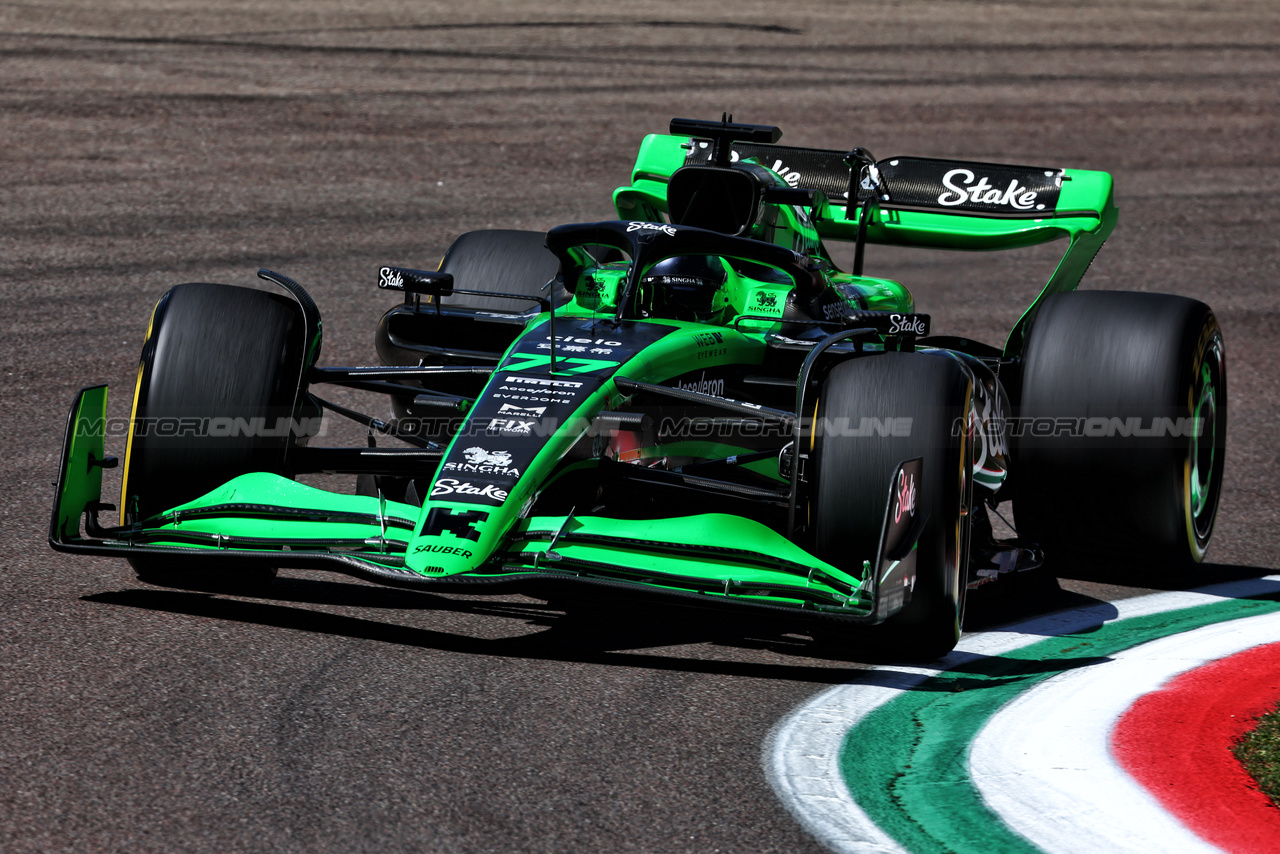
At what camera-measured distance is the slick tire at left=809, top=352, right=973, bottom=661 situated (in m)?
5.14

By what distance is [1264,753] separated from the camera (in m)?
4.54

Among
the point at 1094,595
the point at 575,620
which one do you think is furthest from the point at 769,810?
the point at 1094,595

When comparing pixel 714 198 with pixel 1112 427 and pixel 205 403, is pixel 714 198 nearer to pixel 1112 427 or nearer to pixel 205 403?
pixel 1112 427

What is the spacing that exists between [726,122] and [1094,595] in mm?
2484

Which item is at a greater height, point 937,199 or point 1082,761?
point 937,199

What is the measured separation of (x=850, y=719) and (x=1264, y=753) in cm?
111

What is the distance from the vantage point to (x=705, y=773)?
14.2 ft

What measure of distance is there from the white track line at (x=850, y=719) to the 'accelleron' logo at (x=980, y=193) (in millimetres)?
2085

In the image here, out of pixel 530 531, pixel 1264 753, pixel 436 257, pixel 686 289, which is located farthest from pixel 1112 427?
pixel 436 257

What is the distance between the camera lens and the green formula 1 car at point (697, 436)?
16.5 ft

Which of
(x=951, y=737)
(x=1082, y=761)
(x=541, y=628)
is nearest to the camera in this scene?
(x=1082, y=761)

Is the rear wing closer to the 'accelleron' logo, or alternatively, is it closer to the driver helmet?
the 'accelleron' logo

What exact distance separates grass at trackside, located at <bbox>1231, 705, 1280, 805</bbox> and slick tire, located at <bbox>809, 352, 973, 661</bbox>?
939 millimetres

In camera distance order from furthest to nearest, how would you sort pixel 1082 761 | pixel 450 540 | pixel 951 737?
pixel 450 540
pixel 951 737
pixel 1082 761
